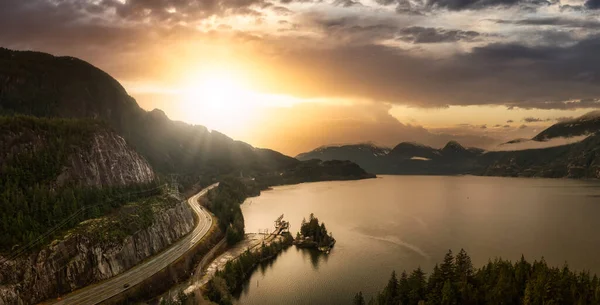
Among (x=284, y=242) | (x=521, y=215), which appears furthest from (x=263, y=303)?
(x=521, y=215)

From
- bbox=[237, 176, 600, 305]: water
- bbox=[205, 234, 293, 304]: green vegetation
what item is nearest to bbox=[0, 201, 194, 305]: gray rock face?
bbox=[205, 234, 293, 304]: green vegetation

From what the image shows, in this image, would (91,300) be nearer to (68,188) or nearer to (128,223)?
(128,223)

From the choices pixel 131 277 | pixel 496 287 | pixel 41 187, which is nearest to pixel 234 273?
pixel 131 277

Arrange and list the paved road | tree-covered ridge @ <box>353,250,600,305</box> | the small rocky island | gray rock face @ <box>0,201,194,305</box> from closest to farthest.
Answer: tree-covered ridge @ <box>353,250,600,305</box>
gray rock face @ <box>0,201,194,305</box>
the paved road
the small rocky island

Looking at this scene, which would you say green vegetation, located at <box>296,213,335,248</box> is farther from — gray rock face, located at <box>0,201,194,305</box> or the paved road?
gray rock face, located at <box>0,201,194,305</box>

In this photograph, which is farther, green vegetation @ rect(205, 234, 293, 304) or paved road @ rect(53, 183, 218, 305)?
green vegetation @ rect(205, 234, 293, 304)

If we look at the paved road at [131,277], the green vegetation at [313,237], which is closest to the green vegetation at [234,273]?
the green vegetation at [313,237]

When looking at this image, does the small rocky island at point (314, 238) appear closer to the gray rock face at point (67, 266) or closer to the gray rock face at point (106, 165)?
the gray rock face at point (67, 266)
